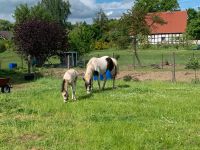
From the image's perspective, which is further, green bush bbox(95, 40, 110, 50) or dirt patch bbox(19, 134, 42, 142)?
green bush bbox(95, 40, 110, 50)

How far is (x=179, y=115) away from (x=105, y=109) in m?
2.40

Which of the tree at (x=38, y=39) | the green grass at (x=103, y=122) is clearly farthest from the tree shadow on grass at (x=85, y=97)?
the tree at (x=38, y=39)

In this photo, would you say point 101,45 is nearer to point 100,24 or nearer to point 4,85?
point 100,24

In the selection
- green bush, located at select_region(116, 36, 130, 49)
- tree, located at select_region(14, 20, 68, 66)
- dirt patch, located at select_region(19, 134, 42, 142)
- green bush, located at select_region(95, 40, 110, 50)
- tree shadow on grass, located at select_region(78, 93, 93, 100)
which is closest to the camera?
dirt patch, located at select_region(19, 134, 42, 142)

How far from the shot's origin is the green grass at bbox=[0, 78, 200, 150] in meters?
9.67

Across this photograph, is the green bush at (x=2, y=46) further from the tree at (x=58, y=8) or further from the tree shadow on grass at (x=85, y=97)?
the tree shadow on grass at (x=85, y=97)

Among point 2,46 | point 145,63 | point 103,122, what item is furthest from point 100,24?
point 103,122

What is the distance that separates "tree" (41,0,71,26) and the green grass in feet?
305

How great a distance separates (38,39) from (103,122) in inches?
1350

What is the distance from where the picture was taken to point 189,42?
89.7m

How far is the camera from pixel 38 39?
148 feet

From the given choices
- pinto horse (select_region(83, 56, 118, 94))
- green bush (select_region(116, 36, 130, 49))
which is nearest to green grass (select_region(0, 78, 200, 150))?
pinto horse (select_region(83, 56, 118, 94))

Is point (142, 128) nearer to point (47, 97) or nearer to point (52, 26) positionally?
point (47, 97)

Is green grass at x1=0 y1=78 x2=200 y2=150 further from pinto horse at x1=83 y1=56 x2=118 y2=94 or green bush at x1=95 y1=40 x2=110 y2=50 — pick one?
green bush at x1=95 y1=40 x2=110 y2=50
